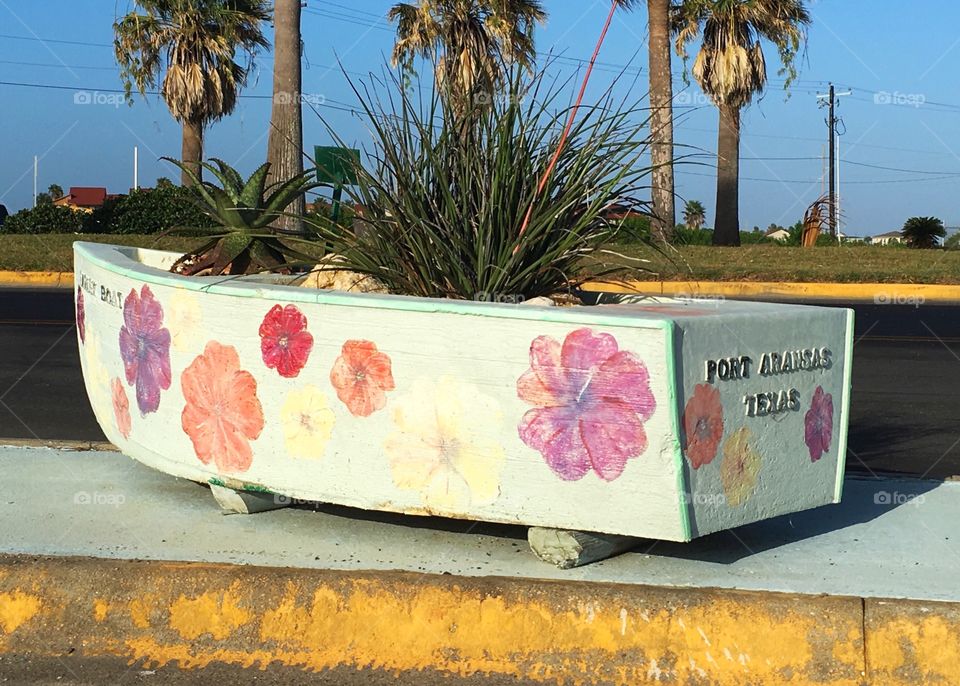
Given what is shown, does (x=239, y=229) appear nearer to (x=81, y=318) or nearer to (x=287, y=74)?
(x=81, y=318)

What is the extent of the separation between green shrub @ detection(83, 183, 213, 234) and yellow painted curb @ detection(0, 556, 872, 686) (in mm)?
22516

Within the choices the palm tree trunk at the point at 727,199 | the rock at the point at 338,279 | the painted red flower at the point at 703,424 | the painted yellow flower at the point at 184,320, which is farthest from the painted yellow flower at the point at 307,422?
the palm tree trunk at the point at 727,199

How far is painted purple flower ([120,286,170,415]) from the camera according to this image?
453cm

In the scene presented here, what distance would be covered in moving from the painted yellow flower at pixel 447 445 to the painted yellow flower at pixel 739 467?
0.68m

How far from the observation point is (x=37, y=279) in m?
19.9

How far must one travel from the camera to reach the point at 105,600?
3977 millimetres

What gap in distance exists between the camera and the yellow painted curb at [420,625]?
12.0 ft

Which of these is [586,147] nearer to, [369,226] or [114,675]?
[369,226]

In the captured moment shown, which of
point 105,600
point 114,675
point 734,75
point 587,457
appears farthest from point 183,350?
point 734,75

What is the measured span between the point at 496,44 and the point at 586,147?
28802 millimetres

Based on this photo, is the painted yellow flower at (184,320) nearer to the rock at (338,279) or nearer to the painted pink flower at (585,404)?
the rock at (338,279)

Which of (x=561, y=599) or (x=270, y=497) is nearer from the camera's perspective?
(x=561, y=599)
